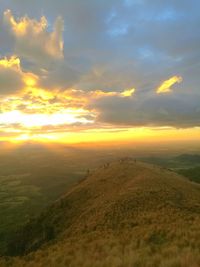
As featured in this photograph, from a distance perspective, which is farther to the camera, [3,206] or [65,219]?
[3,206]

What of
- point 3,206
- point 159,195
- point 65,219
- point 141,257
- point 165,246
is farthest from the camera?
point 3,206

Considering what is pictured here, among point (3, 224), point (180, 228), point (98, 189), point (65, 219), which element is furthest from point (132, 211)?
point (3, 224)

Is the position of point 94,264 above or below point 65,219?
above

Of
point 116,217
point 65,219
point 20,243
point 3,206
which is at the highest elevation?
point 116,217

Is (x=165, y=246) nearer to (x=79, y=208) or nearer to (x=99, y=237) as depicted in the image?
(x=99, y=237)

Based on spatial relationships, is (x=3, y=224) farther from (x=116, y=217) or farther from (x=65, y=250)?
(x=65, y=250)

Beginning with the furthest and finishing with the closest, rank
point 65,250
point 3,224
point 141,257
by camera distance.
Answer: point 3,224 → point 65,250 → point 141,257
